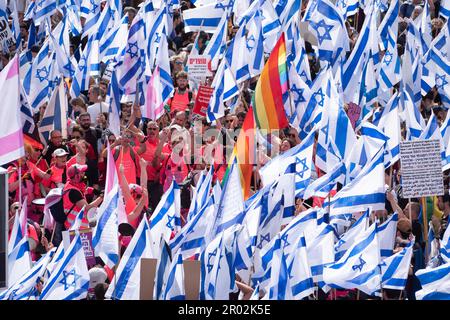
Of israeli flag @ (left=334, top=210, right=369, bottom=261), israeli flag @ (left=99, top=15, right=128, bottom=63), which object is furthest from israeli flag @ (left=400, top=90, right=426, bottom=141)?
israeli flag @ (left=99, top=15, right=128, bottom=63)

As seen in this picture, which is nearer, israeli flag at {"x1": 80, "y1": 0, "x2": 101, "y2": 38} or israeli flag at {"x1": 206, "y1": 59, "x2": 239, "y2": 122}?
israeli flag at {"x1": 206, "y1": 59, "x2": 239, "y2": 122}

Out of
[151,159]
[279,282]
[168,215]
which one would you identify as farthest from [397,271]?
[151,159]

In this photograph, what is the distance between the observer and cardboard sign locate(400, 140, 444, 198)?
16.8 metres

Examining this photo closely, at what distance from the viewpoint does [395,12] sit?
2297 centimetres

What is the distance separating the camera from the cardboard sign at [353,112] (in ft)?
65.1

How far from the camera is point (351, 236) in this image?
1545 cm

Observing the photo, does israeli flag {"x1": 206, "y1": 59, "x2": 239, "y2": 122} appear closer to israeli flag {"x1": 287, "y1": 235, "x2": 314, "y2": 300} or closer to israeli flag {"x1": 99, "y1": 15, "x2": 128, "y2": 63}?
israeli flag {"x1": 99, "y1": 15, "x2": 128, "y2": 63}

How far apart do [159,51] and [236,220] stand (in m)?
6.74

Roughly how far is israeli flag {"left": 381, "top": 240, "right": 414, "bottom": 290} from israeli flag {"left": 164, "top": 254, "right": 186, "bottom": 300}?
1.89 metres

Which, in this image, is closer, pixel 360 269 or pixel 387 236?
pixel 360 269

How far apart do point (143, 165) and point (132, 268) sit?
3.84 m

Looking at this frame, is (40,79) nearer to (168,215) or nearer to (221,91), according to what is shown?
(221,91)

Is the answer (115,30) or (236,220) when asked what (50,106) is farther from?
(236,220)

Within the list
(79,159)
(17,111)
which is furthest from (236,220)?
(79,159)
